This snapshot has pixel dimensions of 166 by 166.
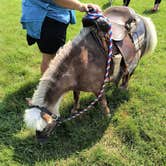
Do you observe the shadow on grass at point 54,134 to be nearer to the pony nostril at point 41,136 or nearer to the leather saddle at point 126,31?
the pony nostril at point 41,136

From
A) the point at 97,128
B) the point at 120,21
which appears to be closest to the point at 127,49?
the point at 120,21

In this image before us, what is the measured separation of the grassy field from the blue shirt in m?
1.04

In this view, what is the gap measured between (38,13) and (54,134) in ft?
4.24

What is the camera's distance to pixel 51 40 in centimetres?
337

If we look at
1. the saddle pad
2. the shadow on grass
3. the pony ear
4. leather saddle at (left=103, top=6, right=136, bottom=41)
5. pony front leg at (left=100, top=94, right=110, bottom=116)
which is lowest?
the shadow on grass

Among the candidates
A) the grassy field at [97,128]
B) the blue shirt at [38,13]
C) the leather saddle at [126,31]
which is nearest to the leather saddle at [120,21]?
the leather saddle at [126,31]

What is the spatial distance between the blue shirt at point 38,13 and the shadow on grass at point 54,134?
1.02 m

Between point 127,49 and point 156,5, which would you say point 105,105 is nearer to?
point 127,49

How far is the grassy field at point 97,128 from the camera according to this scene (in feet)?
10.5

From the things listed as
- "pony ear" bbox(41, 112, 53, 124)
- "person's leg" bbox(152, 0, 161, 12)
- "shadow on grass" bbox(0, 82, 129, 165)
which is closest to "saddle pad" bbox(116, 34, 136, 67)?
"shadow on grass" bbox(0, 82, 129, 165)

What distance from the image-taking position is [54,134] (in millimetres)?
3428

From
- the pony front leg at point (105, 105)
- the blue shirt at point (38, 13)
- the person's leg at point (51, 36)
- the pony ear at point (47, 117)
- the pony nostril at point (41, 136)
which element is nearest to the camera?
the pony ear at point (47, 117)

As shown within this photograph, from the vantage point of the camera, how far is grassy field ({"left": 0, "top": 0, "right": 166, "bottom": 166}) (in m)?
3.19

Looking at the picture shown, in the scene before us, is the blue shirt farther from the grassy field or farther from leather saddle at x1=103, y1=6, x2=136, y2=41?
the grassy field
